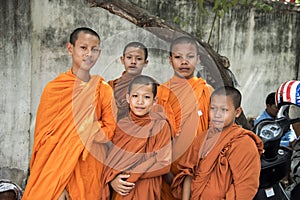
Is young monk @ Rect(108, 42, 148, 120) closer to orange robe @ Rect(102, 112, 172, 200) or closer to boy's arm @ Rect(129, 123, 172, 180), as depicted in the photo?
orange robe @ Rect(102, 112, 172, 200)

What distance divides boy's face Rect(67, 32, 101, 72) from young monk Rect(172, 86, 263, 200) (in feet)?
3.05

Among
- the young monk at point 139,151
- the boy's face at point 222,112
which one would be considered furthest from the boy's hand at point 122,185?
the boy's face at point 222,112

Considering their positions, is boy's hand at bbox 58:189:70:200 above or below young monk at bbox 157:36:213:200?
below

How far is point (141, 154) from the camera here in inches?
150

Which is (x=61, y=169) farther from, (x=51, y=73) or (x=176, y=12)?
(x=176, y=12)

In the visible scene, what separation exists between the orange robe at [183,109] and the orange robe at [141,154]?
8.8 inches

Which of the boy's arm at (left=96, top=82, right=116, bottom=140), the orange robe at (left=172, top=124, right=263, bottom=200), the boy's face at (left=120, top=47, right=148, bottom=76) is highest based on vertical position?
the boy's face at (left=120, top=47, right=148, bottom=76)

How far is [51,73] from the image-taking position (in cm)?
650

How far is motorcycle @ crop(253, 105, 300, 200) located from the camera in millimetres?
4023

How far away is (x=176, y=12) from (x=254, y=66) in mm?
1568

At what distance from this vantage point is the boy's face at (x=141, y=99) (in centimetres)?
385

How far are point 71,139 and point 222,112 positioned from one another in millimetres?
1083

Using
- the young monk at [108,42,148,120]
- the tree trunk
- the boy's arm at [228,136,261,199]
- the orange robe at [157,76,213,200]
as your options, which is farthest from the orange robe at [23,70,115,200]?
the tree trunk

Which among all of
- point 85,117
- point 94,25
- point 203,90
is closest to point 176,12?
point 94,25
